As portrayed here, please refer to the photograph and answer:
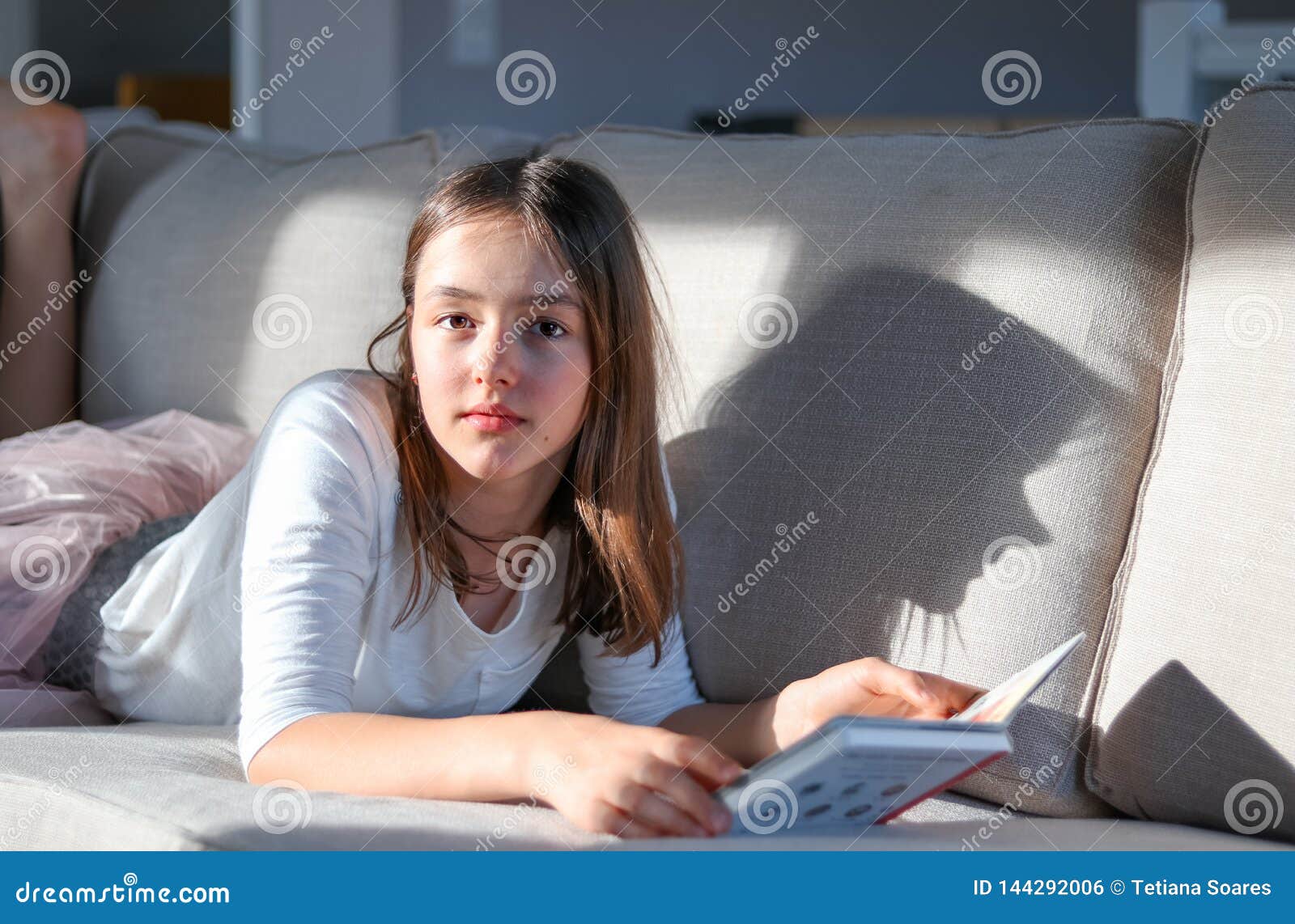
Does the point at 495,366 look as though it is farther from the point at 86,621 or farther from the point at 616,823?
the point at 86,621

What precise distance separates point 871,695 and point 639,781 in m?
0.25

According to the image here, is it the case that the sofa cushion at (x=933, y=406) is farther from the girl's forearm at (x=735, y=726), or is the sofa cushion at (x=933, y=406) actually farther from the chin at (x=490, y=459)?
the chin at (x=490, y=459)

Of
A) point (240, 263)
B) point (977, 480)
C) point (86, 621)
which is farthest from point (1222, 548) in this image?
point (240, 263)

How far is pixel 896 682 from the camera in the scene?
3.14 feet

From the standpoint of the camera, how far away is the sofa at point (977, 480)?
926 mm

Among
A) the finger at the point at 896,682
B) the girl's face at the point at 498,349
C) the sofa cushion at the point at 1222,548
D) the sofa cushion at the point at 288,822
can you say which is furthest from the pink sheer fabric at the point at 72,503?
the sofa cushion at the point at 1222,548

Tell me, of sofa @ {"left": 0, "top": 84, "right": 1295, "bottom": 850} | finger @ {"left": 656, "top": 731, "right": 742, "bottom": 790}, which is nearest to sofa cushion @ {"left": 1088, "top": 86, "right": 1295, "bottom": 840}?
sofa @ {"left": 0, "top": 84, "right": 1295, "bottom": 850}

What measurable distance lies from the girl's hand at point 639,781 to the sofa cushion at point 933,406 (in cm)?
34

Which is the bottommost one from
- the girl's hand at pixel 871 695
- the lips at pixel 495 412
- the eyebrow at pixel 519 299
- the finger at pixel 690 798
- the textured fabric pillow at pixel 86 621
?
the textured fabric pillow at pixel 86 621

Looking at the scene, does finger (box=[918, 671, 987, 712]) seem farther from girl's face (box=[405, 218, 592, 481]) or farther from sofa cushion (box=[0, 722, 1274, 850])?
girl's face (box=[405, 218, 592, 481])

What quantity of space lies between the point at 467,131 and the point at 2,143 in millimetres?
626

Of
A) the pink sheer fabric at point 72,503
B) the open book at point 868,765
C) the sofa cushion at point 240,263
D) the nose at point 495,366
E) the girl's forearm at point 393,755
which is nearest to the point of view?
the open book at point 868,765

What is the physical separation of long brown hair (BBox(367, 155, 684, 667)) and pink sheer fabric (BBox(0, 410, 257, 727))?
0.40 metres
